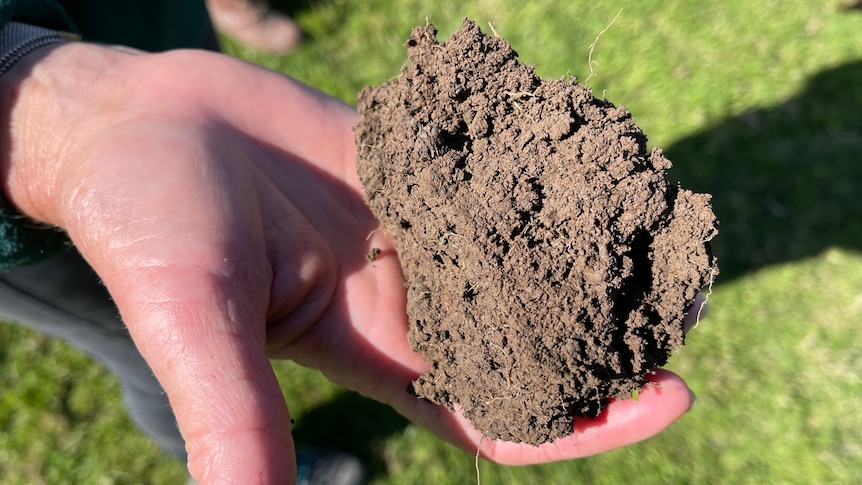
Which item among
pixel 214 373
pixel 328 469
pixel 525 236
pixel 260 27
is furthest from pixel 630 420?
pixel 260 27

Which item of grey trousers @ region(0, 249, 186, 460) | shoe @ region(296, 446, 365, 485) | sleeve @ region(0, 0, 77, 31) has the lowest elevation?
shoe @ region(296, 446, 365, 485)

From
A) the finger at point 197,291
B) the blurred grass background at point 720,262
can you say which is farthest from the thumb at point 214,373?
the blurred grass background at point 720,262

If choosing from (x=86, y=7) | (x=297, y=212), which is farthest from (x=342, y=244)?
(x=86, y=7)

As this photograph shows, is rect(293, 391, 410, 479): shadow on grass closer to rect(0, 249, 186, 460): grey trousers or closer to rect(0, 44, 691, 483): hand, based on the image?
rect(0, 249, 186, 460): grey trousers

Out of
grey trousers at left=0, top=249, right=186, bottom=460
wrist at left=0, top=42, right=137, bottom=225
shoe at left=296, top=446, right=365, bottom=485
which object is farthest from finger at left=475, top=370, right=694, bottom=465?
wrist at left=0, top=42, right=137, bottom=225

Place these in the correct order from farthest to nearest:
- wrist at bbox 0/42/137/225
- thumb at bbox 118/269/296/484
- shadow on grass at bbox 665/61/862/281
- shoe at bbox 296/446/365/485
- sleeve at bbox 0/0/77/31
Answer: shadow on grass at bbox 665/61/862/281 < shoe at bbox 296/446/365/485 < sleeve at bbox 0/0/77/31 < wrist at bbox 0/42/137/225 < thumb at bbox 118/269/296/484

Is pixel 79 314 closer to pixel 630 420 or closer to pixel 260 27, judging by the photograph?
pixel 630 420

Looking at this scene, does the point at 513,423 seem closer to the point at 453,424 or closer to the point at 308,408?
the point at 453,424

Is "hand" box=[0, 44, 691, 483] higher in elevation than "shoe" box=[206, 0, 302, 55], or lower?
higher
